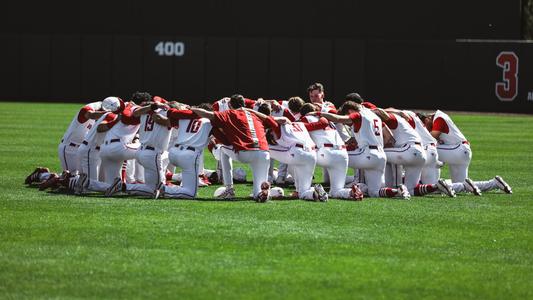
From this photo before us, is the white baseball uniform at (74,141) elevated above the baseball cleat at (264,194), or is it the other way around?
the white baseball uniform at (74,141)

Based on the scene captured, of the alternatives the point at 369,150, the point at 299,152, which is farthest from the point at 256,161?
the point at 369,150

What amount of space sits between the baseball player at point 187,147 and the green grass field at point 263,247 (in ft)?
1.67

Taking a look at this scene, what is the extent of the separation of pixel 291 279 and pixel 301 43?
1085 inches

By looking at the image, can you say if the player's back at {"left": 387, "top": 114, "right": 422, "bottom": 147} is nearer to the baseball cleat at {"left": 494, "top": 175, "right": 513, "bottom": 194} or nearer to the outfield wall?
the baseball cleat at {"left": 494, "top": 175, "right": 513, "bottom": 194}

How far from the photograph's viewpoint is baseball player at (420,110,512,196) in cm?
1586

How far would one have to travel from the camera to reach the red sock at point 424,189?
50.0ft

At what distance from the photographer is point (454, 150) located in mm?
15938

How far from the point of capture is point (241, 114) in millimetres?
14289

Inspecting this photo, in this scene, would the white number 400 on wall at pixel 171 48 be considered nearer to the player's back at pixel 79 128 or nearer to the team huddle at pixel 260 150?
the team huddle at pixel 260 150

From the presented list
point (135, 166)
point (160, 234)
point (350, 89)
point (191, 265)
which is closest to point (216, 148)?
point (135, 166)

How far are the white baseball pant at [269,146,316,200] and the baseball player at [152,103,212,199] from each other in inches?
42.7

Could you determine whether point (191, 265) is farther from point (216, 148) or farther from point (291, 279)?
point (216, 148)

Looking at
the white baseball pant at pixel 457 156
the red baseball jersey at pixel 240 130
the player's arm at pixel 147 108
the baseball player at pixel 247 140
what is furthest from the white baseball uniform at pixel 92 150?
the white baseball pant at pixel 457 156

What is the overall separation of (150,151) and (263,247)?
4274mm
